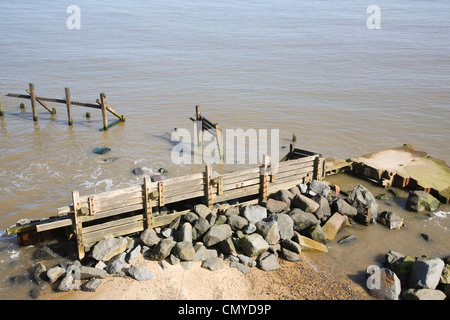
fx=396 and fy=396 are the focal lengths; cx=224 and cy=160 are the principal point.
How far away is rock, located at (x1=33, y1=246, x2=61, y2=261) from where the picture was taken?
11320mm

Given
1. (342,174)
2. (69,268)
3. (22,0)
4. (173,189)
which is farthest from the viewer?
(22,0)

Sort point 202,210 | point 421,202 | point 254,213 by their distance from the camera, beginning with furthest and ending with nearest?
point 421,202 < point 254,213 < point 202,210

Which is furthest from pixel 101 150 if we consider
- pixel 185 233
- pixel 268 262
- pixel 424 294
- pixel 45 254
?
pixel 424 294

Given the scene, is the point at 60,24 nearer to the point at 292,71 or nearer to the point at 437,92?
the point at 292,71

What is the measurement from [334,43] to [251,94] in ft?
84.9

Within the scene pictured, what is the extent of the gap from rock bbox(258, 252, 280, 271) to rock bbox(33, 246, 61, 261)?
19.0 ft

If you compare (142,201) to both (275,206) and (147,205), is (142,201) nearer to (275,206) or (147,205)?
(147,205)

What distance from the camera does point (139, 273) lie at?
10.2 m

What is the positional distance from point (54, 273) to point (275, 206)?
6811 mm

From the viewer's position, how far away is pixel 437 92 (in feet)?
103

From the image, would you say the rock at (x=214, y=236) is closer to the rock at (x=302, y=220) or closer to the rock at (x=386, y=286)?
the rock at (x=302, y=220)

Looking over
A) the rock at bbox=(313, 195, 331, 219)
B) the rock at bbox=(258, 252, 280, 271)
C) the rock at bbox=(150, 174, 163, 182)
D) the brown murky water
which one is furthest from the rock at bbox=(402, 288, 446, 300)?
the rock at bbox=(150, 174, 163, 182)

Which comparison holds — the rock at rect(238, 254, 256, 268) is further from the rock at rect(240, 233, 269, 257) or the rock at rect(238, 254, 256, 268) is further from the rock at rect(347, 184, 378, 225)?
the rock at rect(347, 184, 378, 225)
